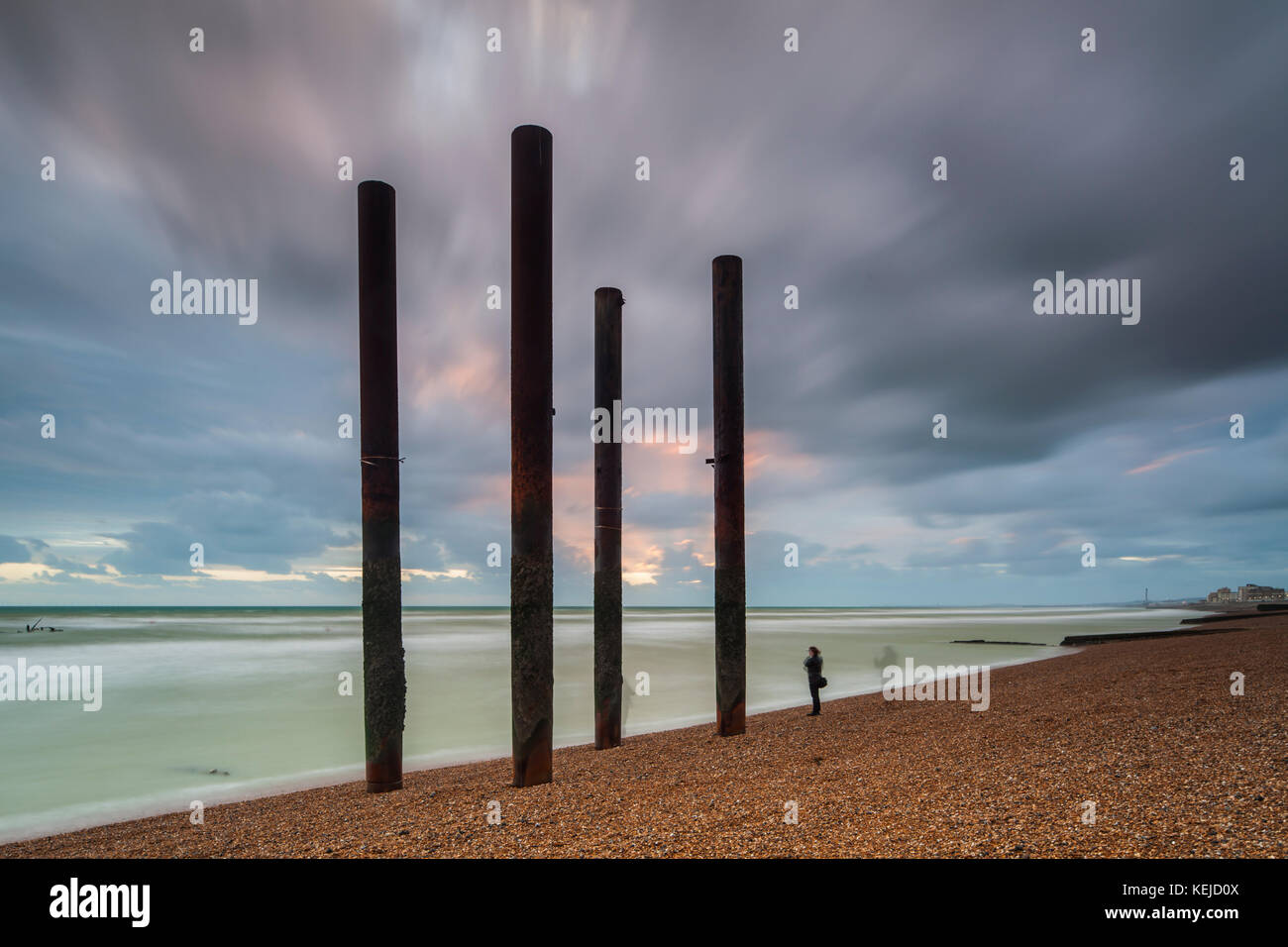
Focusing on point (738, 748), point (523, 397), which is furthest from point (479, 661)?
point (523, 397)

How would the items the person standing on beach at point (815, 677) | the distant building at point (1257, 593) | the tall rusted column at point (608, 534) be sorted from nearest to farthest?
1. the tall rusted column at point (608, 534)
2. the person standing on beach at point (815, 677)
3. the distant building at point (1257, 593)

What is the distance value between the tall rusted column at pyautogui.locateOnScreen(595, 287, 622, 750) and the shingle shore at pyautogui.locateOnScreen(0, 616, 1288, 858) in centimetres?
82

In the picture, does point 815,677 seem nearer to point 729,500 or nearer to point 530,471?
point 729,500

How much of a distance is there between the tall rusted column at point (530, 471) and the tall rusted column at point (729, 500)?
3980 mm

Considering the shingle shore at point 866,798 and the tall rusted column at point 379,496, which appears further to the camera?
the tall rusted column at point 379,496

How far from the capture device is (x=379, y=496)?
845cm

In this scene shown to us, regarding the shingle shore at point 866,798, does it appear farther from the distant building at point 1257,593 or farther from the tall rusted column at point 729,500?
the distant building at point 1257,593

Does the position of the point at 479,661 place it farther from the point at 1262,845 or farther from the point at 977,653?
the point at 1262,845

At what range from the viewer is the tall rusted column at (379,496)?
846 cm

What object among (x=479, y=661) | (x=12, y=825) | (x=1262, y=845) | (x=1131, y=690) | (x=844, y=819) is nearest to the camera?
(x=1262, y=845)

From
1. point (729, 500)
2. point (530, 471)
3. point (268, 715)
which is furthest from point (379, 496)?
point (268, 715)

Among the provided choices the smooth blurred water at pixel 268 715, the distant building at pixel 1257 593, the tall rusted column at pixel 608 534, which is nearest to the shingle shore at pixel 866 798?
the tall rusted column at pixel 608 534

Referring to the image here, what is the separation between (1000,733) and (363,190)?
11.8 metres
